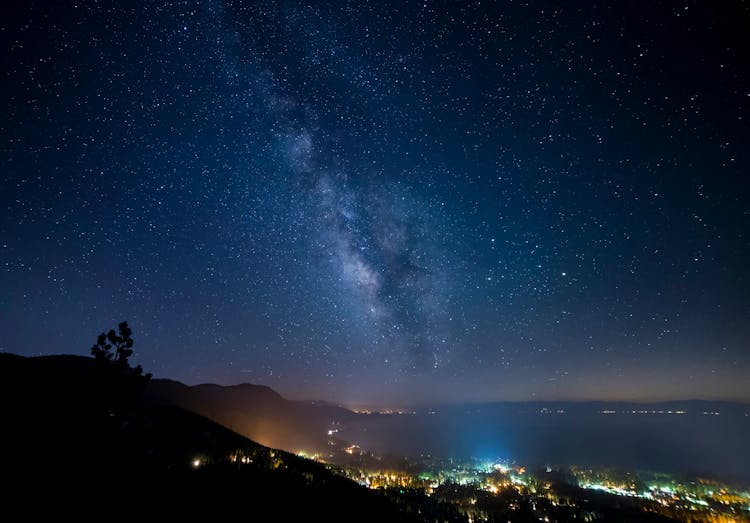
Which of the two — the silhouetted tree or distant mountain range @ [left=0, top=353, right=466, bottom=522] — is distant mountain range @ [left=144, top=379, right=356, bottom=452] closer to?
distant mountain range @ [left=0, top=353, right=466, bottom=522]

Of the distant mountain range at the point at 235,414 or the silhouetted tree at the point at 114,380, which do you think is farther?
the distant mountain range at the point at 235,414

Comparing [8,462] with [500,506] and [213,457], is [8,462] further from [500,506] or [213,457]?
[500,506]

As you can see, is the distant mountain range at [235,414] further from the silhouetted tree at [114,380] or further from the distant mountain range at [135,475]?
the silhouetted tree at [114,380]

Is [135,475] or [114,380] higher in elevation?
Result: [114,380]

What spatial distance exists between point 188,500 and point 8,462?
1306 cm

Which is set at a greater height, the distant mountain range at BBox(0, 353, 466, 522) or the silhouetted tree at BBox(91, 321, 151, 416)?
the silhouetted tree at BBox(91, 321, 151, 416)

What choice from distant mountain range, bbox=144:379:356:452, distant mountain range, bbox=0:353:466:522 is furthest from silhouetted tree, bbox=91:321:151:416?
distant mountain range, bbox=144:379:356:452

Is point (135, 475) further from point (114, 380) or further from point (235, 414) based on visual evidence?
point (235, 414)

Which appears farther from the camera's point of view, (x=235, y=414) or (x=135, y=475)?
(x=235, y=414)

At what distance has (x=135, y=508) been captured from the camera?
19.8 metres

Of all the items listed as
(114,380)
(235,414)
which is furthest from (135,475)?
(235,414)

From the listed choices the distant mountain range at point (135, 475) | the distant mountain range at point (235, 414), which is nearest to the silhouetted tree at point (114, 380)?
the distant mountain range at point (135, 475)

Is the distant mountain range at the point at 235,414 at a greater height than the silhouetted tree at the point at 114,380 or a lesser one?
lesser

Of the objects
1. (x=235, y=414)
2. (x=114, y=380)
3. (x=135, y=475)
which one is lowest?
(x=235, y=414)
